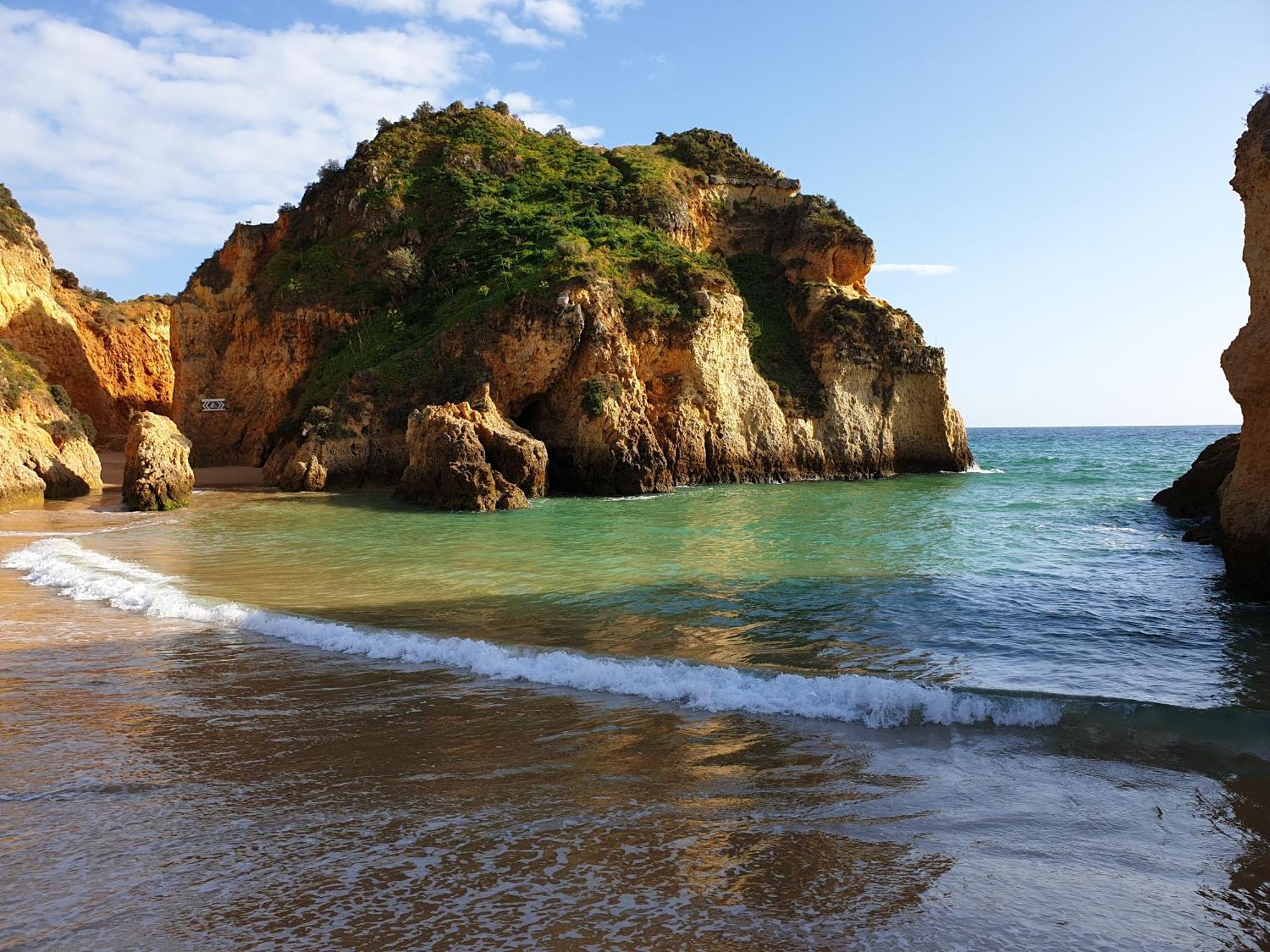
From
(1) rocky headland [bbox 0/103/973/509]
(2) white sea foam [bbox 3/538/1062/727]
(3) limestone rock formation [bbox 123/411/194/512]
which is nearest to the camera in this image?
(2) white sea foam [bbox 3/538/1062/727]

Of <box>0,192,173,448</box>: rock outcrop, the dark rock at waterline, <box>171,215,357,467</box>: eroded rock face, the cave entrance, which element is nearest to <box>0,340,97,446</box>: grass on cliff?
<box>0,192,173,448</box>: rock outcrop

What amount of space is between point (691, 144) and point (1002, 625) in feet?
136

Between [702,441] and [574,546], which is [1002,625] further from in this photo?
[702,441]

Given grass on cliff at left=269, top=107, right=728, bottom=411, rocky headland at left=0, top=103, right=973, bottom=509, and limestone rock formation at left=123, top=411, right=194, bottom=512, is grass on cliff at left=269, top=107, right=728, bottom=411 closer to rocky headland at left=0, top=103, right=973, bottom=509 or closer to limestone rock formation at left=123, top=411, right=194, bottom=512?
rocky headland at left=0, top=103, right=973, bottom=509

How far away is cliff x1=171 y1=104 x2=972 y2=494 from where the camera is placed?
33250 millimetres

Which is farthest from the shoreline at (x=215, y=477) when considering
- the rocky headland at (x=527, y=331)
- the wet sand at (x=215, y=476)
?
the rocky headland at (x=527, y=331)

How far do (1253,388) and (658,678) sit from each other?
10.8m

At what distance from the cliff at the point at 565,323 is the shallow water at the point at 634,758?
744 inches

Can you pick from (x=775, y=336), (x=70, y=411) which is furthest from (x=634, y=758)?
(x=775, y=336)

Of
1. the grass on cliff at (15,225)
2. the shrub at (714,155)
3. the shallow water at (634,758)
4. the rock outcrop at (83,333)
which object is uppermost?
the shrub at (714,155)

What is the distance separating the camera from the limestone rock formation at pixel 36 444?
2534cm

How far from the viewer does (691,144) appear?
47.0 m

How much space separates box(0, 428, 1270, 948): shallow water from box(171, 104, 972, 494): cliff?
18.9 m

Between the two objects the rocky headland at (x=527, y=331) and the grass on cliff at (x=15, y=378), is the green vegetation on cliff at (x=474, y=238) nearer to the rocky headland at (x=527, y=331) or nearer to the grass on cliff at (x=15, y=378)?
the rocky headland at (x=527, y=331)
